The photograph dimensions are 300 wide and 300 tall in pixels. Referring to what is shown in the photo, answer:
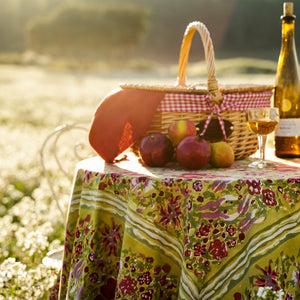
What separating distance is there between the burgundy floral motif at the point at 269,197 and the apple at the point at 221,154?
1.09 feet

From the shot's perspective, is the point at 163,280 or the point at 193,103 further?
the point at 193,103

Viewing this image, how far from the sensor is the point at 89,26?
54.7 meters

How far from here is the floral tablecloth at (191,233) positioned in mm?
1799

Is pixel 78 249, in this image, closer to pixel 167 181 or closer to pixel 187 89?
pixel 167 181

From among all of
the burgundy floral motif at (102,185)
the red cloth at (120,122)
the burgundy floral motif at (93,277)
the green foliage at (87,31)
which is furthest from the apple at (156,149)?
the green foliage at (87,31)

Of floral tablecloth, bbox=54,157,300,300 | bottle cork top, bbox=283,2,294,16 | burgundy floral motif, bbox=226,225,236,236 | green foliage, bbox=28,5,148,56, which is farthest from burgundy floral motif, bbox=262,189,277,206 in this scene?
green foliage, bbox=28,5,148,56

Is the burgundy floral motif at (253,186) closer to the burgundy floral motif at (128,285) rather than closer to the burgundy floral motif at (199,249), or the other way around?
the burgundy floral motif at (199,249)

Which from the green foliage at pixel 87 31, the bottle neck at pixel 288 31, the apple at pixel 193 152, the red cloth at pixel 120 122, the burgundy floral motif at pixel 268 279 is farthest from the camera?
the green foliage at pixel 87 31

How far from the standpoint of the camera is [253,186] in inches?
71.6

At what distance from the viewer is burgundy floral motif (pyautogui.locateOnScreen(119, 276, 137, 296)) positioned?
189cm

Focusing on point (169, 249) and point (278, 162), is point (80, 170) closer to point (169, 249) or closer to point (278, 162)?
point (169, 249)

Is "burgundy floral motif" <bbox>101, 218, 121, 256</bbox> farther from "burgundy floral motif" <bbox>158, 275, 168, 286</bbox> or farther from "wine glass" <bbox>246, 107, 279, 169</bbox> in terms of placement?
"wine glass" <bbox>246, 107, 279, 169</bbox>

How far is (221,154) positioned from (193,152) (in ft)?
0.53

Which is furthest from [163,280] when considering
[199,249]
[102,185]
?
[102,185]
